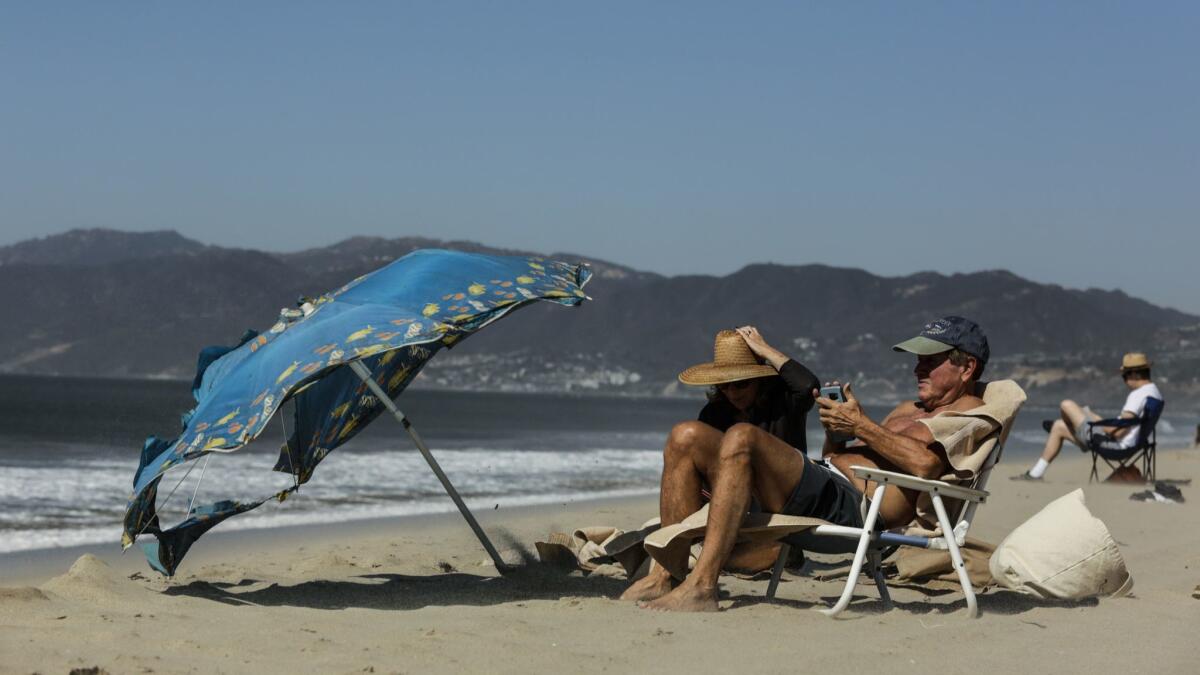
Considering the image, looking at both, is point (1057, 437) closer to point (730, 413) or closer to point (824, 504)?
point (730, 413)

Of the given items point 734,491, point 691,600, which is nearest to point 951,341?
point 734,491

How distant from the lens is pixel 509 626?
4.67 meters

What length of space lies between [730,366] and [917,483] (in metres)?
0.81

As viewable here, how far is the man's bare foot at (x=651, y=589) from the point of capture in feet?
16.8

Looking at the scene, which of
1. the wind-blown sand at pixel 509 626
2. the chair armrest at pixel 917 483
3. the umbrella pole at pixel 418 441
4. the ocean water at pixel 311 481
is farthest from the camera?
the ocean water at pixel 311 481

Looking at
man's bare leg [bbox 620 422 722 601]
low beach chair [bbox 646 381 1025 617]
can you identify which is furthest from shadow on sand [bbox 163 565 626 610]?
low beach chair [bbox 646 381 1025 617]

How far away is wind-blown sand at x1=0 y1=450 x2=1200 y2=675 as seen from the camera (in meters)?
4.11

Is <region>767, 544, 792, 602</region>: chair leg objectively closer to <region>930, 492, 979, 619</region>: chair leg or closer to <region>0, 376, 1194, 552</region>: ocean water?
<region>930, 492, 979, 619</region>: chair leg

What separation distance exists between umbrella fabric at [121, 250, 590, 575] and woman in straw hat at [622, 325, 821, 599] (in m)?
0.60

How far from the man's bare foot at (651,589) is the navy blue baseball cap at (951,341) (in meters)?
1.20

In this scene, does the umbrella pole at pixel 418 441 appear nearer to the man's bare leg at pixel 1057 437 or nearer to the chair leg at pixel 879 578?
the chair leg at pixel 879 578

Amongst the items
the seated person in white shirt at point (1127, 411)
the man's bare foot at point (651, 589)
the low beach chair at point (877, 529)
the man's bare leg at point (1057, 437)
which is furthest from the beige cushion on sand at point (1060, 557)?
the man's bare leg at point (1057, 437)

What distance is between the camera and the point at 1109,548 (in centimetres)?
549

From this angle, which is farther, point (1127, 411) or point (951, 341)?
point (1127, 411)
